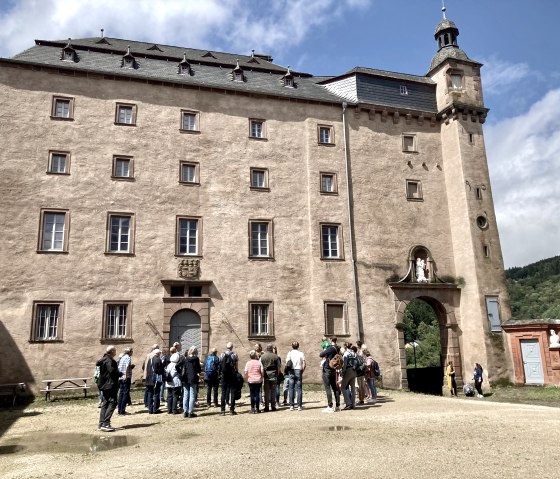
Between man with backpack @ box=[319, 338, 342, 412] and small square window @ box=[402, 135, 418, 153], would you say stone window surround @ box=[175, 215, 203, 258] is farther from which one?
small square window @ box=[402, 135, 418, 153]

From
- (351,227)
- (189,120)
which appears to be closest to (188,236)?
(189,120)

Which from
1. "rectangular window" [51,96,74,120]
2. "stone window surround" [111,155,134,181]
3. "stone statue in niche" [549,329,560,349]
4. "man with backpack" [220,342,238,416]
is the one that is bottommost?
"man with backpack" [220,342,238,416]

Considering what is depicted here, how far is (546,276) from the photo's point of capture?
90.3 meters

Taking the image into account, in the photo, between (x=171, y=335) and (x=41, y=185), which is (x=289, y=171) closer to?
(x=171, y=335)

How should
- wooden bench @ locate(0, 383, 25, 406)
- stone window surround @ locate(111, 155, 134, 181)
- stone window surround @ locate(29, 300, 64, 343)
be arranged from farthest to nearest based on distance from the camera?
stone window surround @ locate(111, 155, 134, 181) → stone window surround @ locate(29, 300, 64, 343) → wooden bench @ locate(0, 383, 25, 406)

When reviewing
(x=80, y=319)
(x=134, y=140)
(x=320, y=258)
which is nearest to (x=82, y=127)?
(x=134, y=140)

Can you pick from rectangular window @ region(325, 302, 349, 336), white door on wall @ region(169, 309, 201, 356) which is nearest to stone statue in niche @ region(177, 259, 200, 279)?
white door on wall @ region(169, 309, 201, 356)

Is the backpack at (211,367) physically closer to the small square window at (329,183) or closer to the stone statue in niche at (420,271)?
the small square window at (329,183)

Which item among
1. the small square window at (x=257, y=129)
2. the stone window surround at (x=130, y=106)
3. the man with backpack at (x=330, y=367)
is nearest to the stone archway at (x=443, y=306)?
the small square window at (x=257, y=129)

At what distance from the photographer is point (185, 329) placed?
2220 centimetres

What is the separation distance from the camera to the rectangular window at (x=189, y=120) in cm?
2472

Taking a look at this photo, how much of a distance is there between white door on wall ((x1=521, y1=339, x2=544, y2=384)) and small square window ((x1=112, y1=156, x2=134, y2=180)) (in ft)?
69.8

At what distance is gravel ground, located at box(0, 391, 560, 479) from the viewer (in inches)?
287

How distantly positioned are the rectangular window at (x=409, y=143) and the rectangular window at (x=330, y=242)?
688cm
